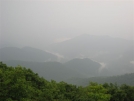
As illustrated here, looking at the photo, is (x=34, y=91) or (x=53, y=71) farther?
(x=53, y=71)

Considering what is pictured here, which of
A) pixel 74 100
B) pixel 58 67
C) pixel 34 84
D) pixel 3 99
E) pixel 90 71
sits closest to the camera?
pixel 3 99

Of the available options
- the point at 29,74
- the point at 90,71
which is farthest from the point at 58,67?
the point at 29,74

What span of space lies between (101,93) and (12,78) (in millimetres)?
14903

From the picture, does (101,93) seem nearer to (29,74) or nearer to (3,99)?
(29,74)

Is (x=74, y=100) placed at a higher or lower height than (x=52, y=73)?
lower

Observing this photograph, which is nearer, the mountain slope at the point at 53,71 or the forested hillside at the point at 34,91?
the forested hillside at the point at 34,91

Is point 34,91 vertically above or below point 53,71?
below

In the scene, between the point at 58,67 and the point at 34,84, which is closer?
the point at 34,84

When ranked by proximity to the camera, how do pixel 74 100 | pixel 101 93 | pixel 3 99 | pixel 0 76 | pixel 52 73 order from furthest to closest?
pixel 52 73 → pixel 101 93 → pixel 74 100 → pixel 0 76 → pixel 3 99

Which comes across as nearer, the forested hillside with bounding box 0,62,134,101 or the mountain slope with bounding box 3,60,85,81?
the forested hillside with bounding box 0,62,134,101

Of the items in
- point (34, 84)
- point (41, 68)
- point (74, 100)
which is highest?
point (41, 68)

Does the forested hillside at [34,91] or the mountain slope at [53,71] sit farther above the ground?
the mountain slope at [53,71]

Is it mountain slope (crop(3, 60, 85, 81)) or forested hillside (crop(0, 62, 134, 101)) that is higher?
mountain slope (crop(3, 60, 85, 81))

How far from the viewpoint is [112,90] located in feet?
83.1
